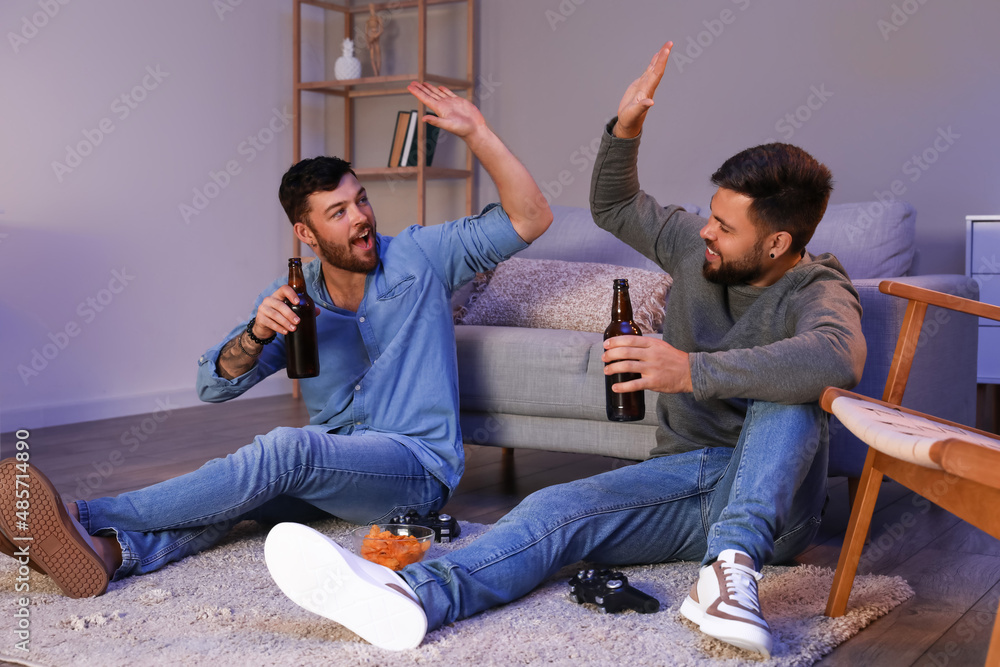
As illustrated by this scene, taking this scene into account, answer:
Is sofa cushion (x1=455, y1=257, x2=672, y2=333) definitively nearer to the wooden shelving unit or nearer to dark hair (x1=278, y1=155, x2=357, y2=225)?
dark hair (x1=278, y1=155, x2=357, y2=225)

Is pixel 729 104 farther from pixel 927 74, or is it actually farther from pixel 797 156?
pixel 797 156

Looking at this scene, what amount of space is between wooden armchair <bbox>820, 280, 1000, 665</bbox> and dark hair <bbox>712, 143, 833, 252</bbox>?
20 cm

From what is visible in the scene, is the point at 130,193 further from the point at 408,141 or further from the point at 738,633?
the point at 738,633

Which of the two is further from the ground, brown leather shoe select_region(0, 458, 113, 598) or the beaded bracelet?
the beaded bracelet

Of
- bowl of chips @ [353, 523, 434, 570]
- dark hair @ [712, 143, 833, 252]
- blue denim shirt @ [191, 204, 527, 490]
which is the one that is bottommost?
bowl of chips @ [353, 523, 434, 570]

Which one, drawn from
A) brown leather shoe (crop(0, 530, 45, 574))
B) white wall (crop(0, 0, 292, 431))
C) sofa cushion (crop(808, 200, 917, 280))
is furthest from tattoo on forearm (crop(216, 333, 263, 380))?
white wall (crop(0, 0, 292, 431))

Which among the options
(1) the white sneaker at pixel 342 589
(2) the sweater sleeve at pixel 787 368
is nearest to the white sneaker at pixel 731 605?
(2) the sweater sleeve at pixel 787 368

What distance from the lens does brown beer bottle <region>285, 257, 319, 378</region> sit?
1.95m

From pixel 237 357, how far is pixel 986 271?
242 cm

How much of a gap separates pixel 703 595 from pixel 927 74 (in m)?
2.87

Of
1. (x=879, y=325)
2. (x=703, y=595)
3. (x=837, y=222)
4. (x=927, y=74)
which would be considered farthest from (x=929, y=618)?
(x=927, y=74)

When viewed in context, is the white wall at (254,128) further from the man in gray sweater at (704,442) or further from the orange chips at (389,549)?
the orange chips at (389,549)

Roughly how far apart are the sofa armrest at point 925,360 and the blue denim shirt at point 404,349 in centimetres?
81

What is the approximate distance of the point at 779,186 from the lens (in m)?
1.75
